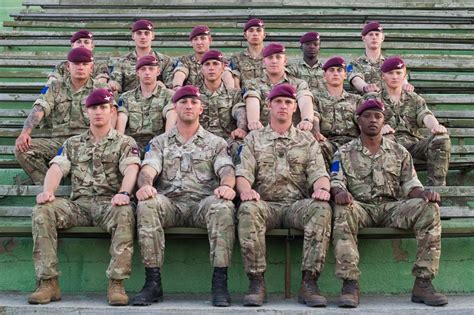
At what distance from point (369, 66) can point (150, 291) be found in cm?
357

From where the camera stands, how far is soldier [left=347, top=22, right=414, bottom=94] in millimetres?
6973

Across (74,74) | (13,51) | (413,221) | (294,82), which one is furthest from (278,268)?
(13,51)

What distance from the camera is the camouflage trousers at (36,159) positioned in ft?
19.6

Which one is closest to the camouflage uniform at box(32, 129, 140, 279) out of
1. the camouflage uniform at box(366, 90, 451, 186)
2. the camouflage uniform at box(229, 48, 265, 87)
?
the camouflage uniform at box(229, 48, 265, 87)

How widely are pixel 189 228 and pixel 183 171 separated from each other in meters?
0.48

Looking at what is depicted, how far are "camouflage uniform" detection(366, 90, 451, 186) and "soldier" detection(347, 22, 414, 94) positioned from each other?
326 millimetres

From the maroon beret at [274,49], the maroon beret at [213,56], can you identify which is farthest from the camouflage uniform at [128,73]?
the maroon beret at [274,49]

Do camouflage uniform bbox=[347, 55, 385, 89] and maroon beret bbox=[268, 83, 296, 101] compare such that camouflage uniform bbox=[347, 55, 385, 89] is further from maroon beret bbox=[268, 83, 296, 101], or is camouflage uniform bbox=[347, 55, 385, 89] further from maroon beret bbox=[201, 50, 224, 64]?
maroon beret bbox=[268, 83, 296, 101]

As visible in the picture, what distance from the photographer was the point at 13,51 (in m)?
9.53

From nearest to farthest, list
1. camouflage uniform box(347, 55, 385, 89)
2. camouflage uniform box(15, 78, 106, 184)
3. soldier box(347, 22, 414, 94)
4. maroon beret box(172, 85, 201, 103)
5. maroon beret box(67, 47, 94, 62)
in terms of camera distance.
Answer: maroon beret box(172, 85, 201, 103)
maroon beret box(67, 47, 94, 62)
camouflage uniform box(15, 78, 106, 184)
soldier box(347, 22, 414, 94)
camouflage uniform box(347, 55, 385, 89)

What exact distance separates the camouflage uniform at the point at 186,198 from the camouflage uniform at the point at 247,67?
5.74ft

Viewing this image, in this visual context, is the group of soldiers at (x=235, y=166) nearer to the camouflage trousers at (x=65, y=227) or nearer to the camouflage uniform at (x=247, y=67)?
the camouflage trousers at (x=65, y=227)

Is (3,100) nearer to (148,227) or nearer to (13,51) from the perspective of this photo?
(13,51)

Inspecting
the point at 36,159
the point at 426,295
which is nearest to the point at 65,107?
the point at 36,159
